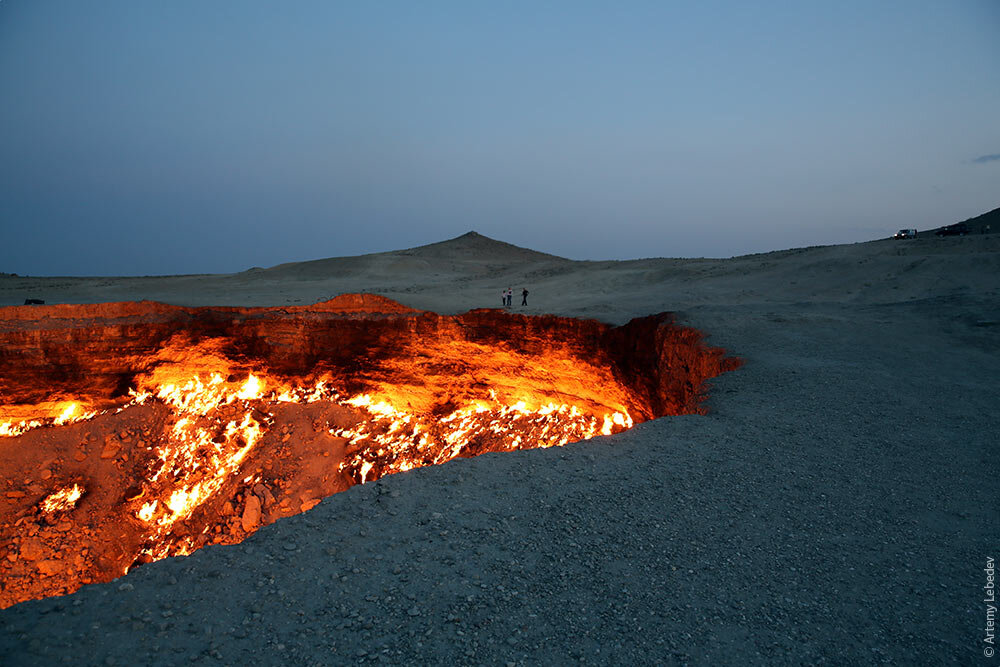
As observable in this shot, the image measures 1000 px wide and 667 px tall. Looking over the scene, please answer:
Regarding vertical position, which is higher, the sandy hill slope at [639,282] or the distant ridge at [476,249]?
the distant ridge at [476,249]

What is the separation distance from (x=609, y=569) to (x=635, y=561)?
8.5 inches

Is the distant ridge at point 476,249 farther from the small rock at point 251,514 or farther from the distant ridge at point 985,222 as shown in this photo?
the small rock at point 251,514

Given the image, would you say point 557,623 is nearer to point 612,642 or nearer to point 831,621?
point 612,642

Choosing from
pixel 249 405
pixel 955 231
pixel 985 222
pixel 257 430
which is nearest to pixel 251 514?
pixel 257 430

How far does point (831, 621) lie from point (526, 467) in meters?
2.60

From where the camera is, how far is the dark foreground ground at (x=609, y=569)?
2912 mm

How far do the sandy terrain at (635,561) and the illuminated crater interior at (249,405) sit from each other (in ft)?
16.2

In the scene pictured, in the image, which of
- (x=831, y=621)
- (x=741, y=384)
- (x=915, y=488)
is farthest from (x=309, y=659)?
(x=741, y=384)

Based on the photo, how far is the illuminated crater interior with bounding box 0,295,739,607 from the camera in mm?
11984

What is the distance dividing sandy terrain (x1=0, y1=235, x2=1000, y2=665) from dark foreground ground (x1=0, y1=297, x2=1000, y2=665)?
0.6 inches

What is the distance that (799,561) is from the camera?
3.58m

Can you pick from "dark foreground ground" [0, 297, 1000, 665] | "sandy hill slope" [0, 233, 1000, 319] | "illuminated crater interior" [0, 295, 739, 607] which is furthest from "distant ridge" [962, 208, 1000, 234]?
"dark foreground ground" [0, 297, 1000, 665]

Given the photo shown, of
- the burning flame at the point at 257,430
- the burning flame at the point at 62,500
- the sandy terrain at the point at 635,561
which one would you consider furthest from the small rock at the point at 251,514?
the sandy terrain at the point at 635,561

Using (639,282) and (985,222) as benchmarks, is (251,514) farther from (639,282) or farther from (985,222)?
(985,222)
